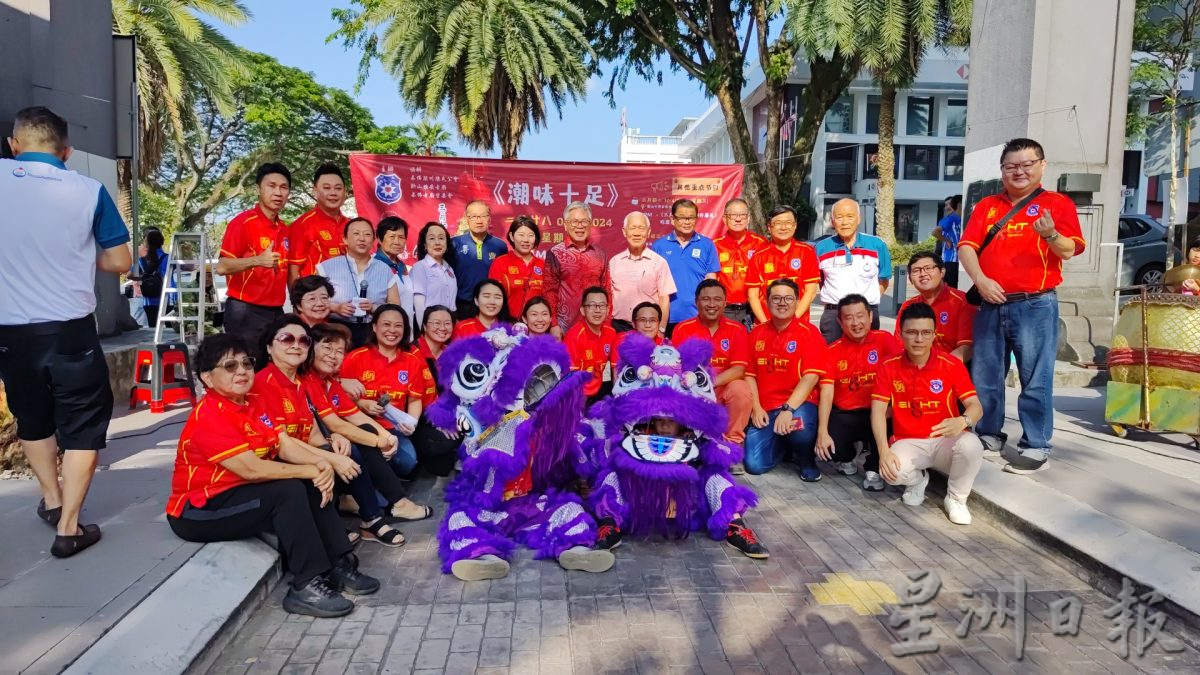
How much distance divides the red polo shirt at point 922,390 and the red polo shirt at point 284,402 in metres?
3.09

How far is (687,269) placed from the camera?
5961 mm

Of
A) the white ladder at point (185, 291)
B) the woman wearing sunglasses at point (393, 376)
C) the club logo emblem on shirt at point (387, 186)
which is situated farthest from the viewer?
the club logo emblem on shirt at point (387, 186)

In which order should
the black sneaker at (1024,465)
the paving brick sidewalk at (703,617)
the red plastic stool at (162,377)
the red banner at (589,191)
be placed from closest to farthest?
1. the paving brick sidewalk at (703,617)
2. the black sneaker at (1024,465)
3. the red plastic stool at (162,377)
4. the red banner at (589,191)

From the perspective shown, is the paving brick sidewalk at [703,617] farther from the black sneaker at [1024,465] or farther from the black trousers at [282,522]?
the black sneaker at [1024,465]

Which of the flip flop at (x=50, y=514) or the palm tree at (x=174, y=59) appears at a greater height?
the palm tree at (x=174, y=59)

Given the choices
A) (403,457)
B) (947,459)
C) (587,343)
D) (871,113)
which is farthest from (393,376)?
(871,113)

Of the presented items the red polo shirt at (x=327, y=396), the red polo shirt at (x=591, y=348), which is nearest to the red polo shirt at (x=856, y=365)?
the red polo shirt at (x=591, y=348)

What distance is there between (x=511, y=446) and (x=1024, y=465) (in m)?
3.08

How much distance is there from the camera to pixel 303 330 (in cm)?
364

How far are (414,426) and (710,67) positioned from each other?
41.5 ft

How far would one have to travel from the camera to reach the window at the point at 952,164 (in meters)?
30.8

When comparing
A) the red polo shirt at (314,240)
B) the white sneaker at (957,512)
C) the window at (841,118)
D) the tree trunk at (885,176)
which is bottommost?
the white sneaker at (957,512)

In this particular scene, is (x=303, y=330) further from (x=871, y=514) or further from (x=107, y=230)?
(x=871, y=514)

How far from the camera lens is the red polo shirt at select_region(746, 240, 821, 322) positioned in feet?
18.6
